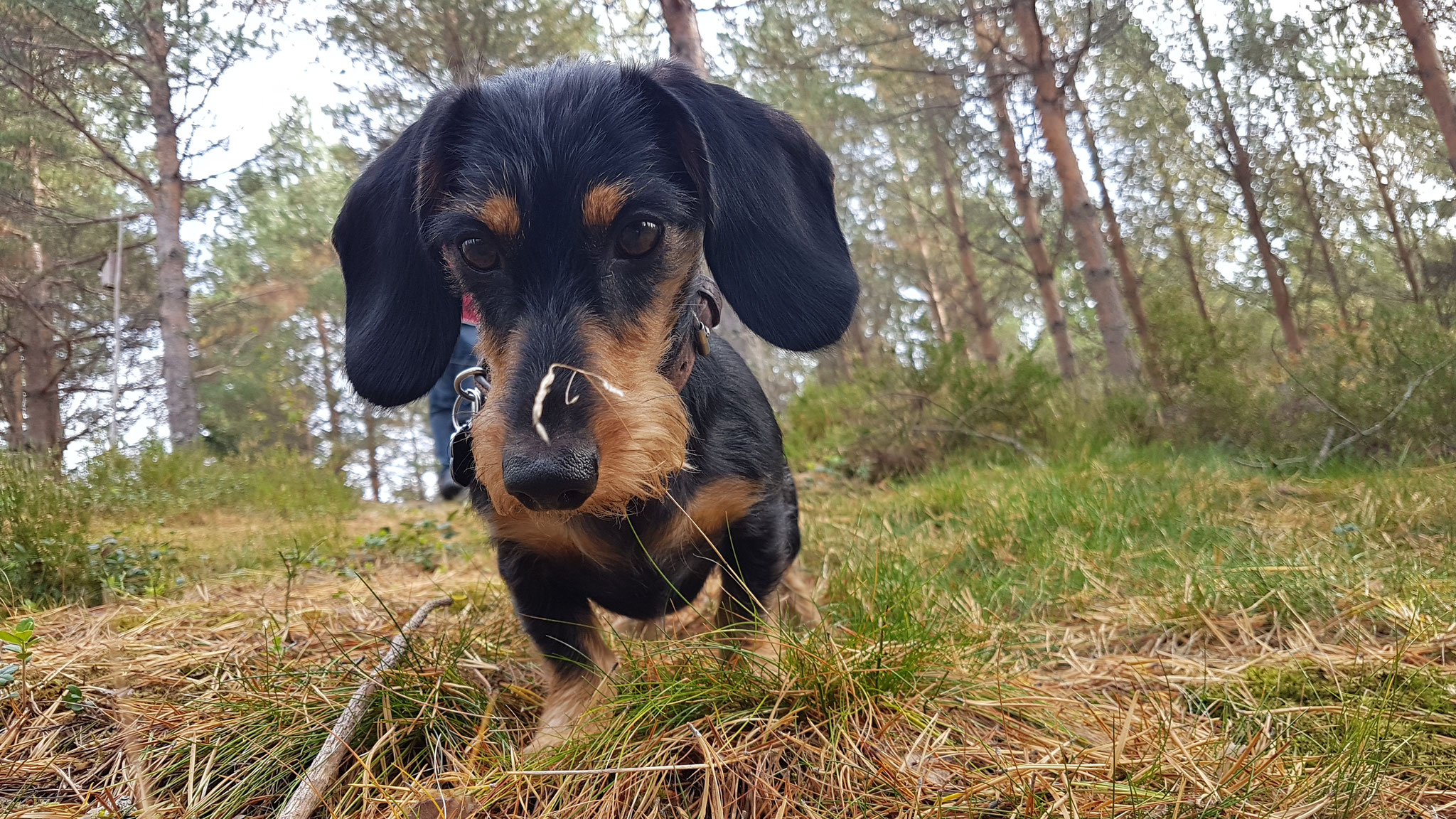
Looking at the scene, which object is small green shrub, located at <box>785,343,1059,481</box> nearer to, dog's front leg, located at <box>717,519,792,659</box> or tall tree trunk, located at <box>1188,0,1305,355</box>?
dog's front leg, located at <box>717,519,792,659</box>

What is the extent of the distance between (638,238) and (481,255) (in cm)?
37

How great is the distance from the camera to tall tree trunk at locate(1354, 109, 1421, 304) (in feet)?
47.0

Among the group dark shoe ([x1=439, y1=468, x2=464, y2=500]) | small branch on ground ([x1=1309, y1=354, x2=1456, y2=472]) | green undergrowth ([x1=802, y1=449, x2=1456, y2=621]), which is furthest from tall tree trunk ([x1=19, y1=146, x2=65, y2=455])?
small branch on ground ([x1=1309, y1=354, x2=1456, y2=472])

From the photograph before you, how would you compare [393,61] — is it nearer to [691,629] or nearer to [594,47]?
[594,47]

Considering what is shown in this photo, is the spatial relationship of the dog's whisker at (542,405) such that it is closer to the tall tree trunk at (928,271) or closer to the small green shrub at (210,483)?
the small green shrub at (210,483)

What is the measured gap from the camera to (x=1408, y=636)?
1.86 metres

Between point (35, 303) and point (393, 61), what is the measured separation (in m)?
8.10

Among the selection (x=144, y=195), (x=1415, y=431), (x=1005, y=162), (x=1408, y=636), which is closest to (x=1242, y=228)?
(x=1005, y=162)

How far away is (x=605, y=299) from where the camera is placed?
1.63m

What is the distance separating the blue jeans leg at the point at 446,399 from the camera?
5531 mm

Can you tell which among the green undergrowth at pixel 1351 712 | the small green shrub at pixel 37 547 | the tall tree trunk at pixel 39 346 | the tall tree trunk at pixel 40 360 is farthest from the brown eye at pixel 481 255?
the tall tree trunk at pixel 40 360

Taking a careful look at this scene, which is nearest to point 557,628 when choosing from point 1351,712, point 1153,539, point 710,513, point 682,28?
point 710,513

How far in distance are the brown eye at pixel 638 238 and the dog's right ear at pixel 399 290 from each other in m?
0.59

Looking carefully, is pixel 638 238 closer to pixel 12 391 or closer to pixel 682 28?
pixel 682 28
